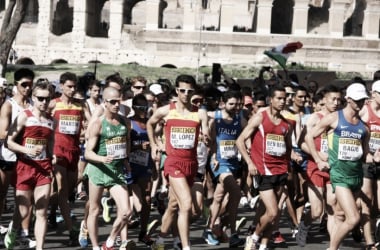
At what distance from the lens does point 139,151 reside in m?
10.6

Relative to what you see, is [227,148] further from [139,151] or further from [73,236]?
[73,236]

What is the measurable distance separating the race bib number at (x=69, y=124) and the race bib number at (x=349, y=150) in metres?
3.39

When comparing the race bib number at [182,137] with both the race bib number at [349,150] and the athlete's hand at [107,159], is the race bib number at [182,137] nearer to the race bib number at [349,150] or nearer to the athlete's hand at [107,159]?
the athlete's hand at [107,159]

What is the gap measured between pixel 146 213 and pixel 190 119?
1.45 meters

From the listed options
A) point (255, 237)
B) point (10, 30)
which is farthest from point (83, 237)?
point (10, 30)

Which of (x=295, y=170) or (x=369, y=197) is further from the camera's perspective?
(x=295, y=170)

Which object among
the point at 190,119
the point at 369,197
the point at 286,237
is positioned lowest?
the point at 286,237

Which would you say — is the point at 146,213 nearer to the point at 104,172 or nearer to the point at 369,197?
the point at 104,172

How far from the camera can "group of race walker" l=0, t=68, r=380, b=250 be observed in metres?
9.25

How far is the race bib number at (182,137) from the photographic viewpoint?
955 centimetres

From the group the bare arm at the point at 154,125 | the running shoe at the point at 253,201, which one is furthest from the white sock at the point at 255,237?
the running shoe at the point at 253,201

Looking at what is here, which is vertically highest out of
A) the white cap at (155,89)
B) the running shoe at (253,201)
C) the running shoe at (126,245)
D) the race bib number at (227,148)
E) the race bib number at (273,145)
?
the white cap at (155,89)

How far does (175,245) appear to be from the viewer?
32.0 feet

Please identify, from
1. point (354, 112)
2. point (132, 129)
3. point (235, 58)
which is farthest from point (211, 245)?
point (235, 58)
